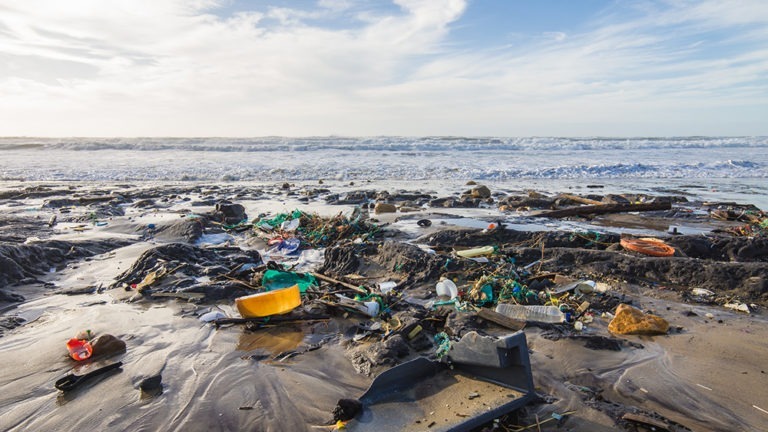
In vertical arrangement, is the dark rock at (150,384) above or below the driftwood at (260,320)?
above

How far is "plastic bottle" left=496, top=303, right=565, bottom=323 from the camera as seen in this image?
145 inches

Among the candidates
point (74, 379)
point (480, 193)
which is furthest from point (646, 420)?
point (480, 193)

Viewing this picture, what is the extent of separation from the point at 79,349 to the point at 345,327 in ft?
6.09

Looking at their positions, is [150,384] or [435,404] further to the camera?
[150,384]

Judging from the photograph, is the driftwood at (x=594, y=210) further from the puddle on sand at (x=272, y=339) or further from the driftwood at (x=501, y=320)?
the puddle on sand at (x=272, y=339)

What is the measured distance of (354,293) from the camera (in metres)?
4.18

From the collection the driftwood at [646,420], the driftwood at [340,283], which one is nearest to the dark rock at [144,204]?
the driftwood at [340,283]

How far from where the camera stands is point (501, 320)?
350cm

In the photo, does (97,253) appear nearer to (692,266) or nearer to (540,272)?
(540,272)

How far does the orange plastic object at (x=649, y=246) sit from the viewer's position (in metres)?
5.30

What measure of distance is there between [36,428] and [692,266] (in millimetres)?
5683

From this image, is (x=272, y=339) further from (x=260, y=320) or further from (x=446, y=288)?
(x=446, y=288)

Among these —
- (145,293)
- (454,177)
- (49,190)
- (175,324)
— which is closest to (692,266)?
(175,324)

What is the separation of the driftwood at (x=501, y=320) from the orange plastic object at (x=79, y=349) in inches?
111
